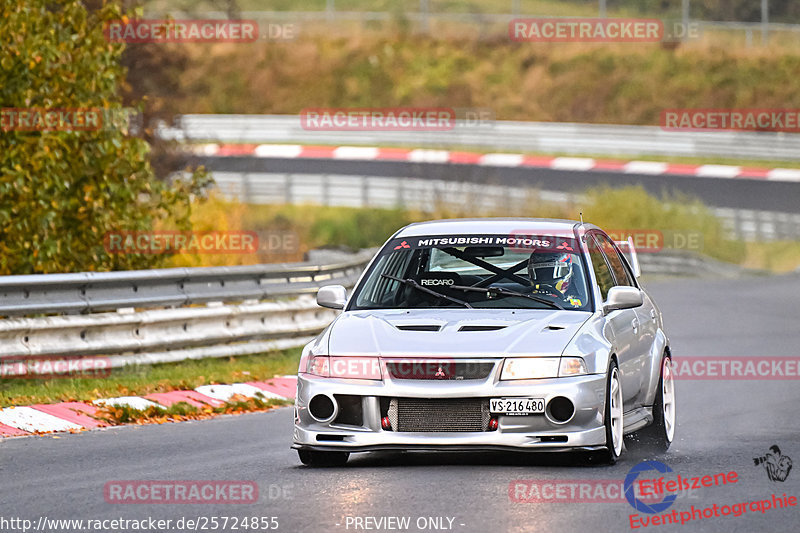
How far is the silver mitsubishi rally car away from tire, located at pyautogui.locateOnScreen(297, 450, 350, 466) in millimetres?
10

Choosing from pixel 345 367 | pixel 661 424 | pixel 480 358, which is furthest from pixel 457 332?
pixel 661 424

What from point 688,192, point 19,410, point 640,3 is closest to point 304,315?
point 19,410

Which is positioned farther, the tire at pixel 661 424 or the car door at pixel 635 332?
the tire at pixel 661 424

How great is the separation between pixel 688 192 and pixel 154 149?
681 inches

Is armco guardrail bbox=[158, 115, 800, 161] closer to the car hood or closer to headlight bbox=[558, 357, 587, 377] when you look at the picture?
the car hood

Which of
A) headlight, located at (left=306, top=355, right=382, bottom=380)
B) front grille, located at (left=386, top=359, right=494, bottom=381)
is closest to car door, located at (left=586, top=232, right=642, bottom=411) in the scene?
front grille, located at (left=386, top=359, right=494, bottom=381)

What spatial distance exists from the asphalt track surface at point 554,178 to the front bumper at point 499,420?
102 ft

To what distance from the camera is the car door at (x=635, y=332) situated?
31.7 ft

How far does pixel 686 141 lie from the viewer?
46.3 metres

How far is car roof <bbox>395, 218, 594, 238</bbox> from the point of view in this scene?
32.6ft

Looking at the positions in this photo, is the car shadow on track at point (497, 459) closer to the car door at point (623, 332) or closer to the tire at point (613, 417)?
the tire at point (613, 417)

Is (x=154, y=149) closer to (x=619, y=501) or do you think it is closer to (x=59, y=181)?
(x=59, y=181)

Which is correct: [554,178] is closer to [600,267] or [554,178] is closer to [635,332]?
[600,267]

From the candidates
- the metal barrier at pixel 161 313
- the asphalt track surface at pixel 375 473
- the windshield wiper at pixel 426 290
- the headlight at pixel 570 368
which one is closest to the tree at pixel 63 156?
the metal barrier at pixel 161 313
